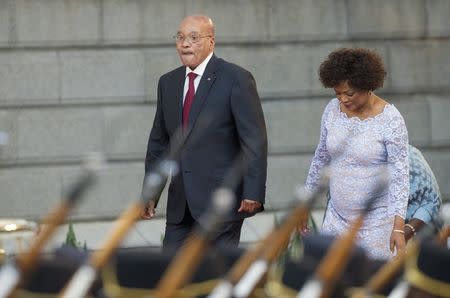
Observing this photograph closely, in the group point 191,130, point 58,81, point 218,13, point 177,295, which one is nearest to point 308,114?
point 218,13

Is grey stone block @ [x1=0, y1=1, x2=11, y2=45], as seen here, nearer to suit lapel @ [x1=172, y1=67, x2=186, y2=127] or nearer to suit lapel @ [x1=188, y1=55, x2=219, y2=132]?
suit lapel @ [x1=172, y1=67, x2=186, y2=127]

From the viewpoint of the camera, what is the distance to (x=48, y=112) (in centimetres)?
1410

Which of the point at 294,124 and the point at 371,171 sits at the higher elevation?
the point at 371,171

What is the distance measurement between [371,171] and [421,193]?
0.70m

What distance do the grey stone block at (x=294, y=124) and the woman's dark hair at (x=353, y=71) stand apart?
5425mm

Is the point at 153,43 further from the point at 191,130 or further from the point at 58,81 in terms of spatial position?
the point at 191,130

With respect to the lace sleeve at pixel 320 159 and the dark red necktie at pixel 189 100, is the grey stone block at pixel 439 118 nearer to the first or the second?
the dark red necktie at pixel 189 100

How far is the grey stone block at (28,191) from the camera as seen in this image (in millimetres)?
13992

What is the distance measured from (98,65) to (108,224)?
119cm

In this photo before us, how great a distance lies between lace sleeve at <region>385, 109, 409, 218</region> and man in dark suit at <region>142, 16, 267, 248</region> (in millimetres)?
823

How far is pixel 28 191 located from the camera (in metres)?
14.0

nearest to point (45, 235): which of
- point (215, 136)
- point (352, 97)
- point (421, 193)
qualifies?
point (352, 97)

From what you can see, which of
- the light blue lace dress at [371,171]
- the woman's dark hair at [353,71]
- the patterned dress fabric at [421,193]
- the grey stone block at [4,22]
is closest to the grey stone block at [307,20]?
the grey stone block at [4,22]

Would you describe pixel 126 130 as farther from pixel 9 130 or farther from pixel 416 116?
pixel 416 116
